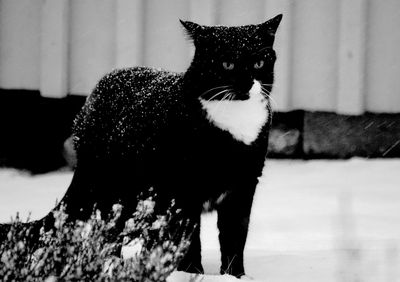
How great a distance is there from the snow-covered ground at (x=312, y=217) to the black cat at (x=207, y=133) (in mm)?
279

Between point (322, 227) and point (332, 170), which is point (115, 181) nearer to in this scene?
point (322, 227)

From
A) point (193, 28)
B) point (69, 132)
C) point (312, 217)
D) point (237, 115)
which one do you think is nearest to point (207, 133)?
point (237, 115)

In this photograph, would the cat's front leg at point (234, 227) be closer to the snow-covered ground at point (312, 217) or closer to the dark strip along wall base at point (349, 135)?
the snow-covered ground at point (312, 217)

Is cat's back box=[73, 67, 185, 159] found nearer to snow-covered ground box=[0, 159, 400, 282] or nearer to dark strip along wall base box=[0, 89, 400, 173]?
snow-covered ground box=[0, 159, 400, 282]

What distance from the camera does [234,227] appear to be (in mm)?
2580

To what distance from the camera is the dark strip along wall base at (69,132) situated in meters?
4.87

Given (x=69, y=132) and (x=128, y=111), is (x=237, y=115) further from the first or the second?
(x=69, y=132)

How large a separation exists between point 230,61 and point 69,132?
9.00ft

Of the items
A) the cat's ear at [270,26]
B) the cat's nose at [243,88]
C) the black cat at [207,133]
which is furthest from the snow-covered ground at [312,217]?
the cat's ear at [270,26]

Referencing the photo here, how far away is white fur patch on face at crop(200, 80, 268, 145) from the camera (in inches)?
94.3

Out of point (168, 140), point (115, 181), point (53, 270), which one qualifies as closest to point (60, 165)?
point (115, 181)

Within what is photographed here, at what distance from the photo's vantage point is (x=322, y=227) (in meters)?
→ 3.51

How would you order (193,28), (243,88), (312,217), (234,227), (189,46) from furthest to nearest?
(189,46)
(312,217)
(234,227)
(193,28)
(243,88)

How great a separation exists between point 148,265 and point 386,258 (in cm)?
134
